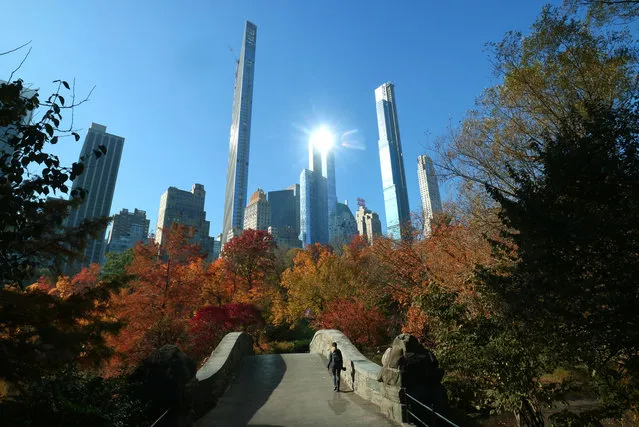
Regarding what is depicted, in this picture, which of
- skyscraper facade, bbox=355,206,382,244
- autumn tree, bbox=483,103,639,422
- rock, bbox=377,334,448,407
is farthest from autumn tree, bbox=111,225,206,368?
skyscraper facade, bbox=355,206,382,244

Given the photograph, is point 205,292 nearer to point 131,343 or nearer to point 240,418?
point 131,343

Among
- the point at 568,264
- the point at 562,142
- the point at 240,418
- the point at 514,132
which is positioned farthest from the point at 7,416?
the point at 514,132

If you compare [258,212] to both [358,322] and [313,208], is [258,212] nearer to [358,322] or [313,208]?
[313,208]

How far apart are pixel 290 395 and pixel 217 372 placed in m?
1.98

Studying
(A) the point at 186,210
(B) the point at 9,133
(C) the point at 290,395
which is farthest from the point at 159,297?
(A) the point at 186,210

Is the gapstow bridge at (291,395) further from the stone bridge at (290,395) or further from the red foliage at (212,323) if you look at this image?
the red foliage at (212,323)

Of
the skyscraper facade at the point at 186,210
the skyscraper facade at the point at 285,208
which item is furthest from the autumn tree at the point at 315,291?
the skyscraper facade at the point at 285,208

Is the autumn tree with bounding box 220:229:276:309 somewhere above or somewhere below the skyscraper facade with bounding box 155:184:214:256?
below

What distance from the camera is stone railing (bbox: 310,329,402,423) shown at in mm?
6588

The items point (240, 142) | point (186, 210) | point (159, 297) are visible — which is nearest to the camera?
point (159, 297)

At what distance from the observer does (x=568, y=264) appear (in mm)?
5871

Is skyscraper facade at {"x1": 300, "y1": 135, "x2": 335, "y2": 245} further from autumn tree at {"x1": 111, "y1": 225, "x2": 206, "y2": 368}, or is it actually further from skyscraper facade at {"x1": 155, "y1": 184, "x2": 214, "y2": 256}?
autumn tree at {"x1": 111, "y1": 225, "x2": 206, "y2": 368}

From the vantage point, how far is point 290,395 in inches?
352

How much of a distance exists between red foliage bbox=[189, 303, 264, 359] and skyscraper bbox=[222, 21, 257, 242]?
3985 inches
